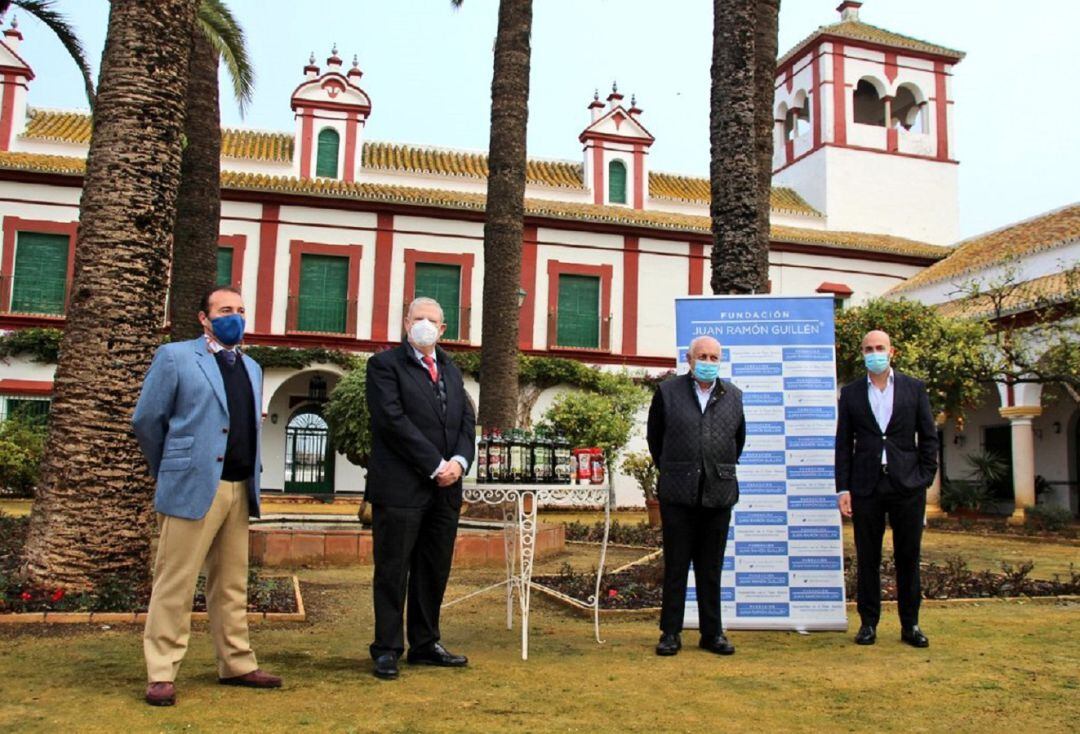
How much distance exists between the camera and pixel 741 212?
8086 millimetres

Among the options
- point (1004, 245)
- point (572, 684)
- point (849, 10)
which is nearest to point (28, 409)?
point (572, 684)

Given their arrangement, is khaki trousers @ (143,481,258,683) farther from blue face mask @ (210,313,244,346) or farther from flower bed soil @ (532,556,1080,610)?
flower bed soil @ (532,556,1080,610)

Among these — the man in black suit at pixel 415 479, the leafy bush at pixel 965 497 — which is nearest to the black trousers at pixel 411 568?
the man in black suit at pixel 415 479

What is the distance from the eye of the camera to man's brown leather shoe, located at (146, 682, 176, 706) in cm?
408

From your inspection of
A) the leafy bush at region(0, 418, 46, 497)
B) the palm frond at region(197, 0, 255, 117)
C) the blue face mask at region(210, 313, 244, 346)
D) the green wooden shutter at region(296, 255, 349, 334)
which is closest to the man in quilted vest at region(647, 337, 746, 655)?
the blue face mask at region(210, 313, 244, 346)

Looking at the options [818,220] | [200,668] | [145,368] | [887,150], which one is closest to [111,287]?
[145,368]

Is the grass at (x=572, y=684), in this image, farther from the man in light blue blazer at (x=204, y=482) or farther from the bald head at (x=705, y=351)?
the bald head at (x=705, y=351)

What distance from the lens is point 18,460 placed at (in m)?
19.5

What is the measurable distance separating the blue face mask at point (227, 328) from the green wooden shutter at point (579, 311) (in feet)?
71.8

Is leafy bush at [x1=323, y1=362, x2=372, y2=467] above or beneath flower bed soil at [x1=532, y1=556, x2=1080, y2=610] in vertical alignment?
above

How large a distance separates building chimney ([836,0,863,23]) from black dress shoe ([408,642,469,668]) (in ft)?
107

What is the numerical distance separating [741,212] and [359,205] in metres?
18.8

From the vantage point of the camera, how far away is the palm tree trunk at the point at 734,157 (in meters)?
8.02

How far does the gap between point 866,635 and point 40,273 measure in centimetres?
2347
